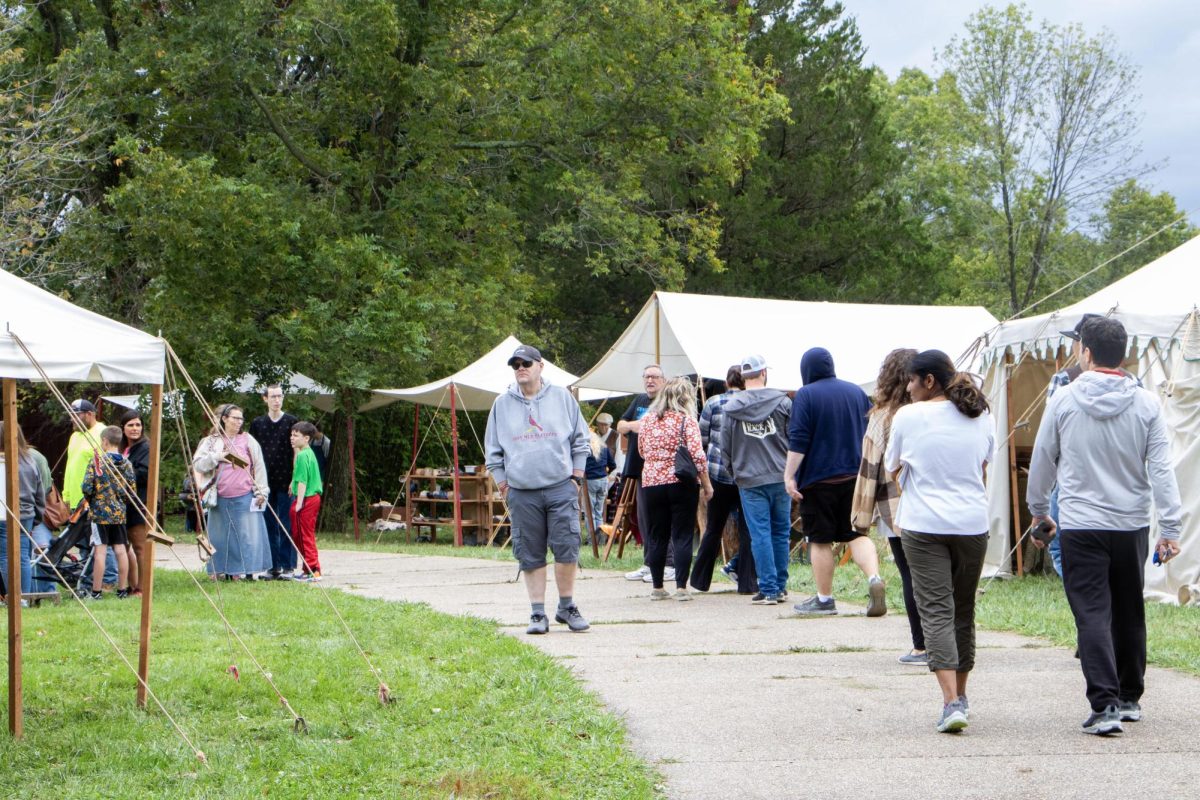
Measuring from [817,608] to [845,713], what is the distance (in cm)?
367

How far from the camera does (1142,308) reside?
1107cm

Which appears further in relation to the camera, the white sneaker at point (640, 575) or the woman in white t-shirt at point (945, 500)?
the white sneaker at point (640, 575)

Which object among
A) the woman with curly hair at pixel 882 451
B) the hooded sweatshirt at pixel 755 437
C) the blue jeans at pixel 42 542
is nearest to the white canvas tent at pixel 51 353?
the woman with curly hair at pixel 882 451

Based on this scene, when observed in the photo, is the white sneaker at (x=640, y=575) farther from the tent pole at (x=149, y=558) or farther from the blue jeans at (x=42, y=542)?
the tent pole at (x=149, y=558)

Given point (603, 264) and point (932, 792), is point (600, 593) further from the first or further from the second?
point (603, 264)

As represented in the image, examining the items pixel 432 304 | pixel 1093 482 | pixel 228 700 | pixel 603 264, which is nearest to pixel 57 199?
pixel 432 304

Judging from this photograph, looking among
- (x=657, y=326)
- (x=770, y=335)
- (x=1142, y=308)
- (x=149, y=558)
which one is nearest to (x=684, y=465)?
(x=1142, y=308)

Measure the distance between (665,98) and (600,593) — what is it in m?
14.7

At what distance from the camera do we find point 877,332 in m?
17.1

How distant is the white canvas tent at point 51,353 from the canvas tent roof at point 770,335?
9.07 meters

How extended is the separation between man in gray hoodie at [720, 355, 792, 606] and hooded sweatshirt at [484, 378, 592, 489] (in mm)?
2143

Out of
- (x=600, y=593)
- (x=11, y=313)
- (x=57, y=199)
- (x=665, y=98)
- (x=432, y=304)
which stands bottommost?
(x=600, y=593)

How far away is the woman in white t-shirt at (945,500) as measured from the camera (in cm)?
564

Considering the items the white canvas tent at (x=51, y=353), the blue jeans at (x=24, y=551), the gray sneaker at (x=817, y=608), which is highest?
the white canvas tent at (x=51, y=353)
